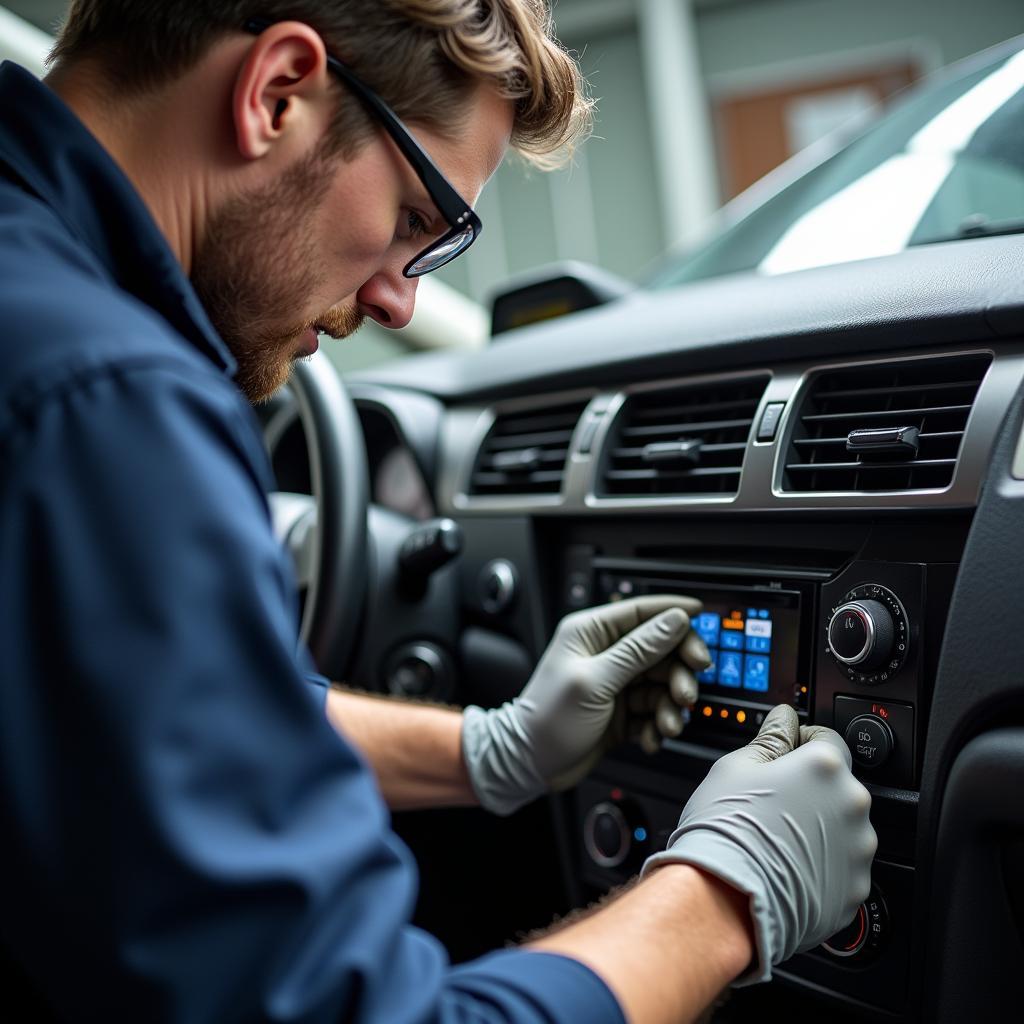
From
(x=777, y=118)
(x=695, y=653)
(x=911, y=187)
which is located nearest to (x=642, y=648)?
(x=695, y=653)

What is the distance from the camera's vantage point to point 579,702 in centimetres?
102

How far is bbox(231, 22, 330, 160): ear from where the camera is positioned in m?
0.67

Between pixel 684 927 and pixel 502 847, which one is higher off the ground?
pixel 684 927

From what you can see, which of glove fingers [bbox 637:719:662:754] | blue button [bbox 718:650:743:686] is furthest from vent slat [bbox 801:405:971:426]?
glove fingers [bbox 637:719:662:754]

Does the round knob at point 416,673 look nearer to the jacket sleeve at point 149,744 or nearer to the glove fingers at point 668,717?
the glove fingers at point 668,717

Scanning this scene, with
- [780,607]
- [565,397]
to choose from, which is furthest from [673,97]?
[780,607]

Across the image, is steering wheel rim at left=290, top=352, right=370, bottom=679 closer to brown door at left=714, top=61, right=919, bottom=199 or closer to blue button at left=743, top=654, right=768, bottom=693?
blue button at left=743, top=654, right=768, bottom=693

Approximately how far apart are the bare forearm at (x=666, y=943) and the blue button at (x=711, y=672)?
316 mm

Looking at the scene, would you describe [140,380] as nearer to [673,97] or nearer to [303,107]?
[303,107]

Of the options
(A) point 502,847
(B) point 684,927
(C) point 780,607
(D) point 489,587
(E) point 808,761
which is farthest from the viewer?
(A) point 502,847

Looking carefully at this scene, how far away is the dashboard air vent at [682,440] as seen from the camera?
1.02m

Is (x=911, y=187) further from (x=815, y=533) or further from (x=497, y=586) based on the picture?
(x=497, y=586)

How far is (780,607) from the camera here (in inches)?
37.1

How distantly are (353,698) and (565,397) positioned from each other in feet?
1.41
